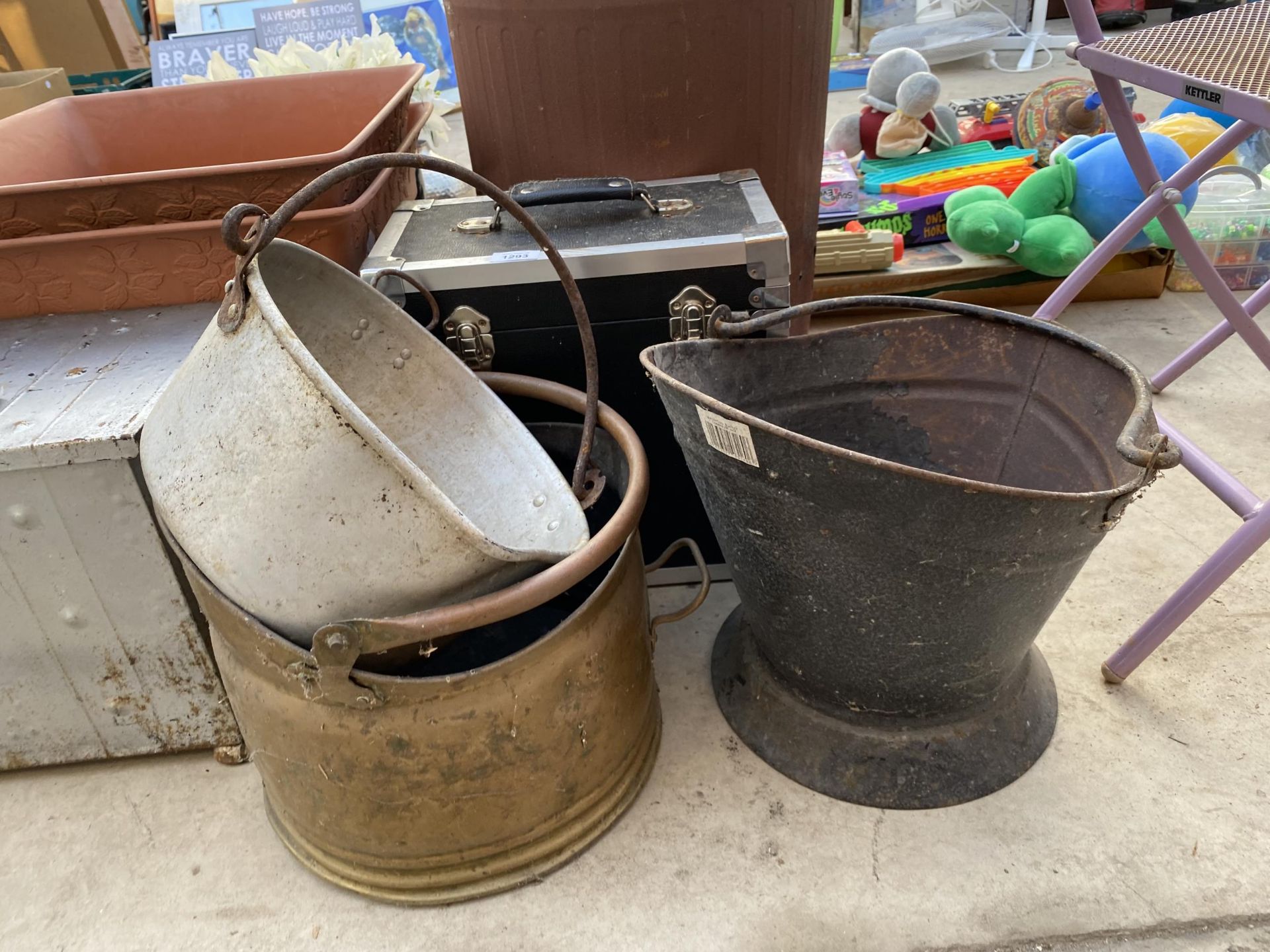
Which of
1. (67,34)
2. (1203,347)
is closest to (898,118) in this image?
(1203,347)

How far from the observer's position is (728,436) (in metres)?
1.03

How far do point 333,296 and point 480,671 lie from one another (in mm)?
574

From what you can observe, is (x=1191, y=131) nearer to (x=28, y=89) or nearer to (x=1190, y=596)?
(x=1190, y=596)

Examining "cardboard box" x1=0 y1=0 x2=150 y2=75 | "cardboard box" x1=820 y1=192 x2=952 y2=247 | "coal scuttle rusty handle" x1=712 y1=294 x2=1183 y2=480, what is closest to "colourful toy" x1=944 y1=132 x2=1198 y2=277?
"cardboard box" x1=820 y1=192 x2=952 y2=247

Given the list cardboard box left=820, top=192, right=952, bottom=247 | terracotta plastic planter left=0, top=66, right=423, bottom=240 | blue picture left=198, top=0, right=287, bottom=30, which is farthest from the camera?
blue picture left=198, top=0, right=287, bottom=30

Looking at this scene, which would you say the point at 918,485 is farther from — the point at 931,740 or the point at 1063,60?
the point at 1063,60

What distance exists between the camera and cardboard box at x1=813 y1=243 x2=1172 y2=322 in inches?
93.7

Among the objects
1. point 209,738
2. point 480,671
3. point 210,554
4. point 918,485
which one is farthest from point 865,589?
point 209,738

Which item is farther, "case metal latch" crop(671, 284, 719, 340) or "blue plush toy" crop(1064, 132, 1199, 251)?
"blue plush toy" crop(1064, 132, 1199, 251)

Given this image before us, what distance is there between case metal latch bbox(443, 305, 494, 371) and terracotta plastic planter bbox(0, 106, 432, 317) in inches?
8.4

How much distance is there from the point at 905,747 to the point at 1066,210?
1743 millimetres

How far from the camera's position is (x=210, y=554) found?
985mm

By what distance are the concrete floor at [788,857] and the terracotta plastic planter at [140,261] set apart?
2.41 feet

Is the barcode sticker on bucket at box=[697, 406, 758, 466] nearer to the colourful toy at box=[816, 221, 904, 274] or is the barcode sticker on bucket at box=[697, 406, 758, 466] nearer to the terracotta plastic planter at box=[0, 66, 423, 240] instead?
the terracotta plastic planter at box=[0, 66, 423, 240]
